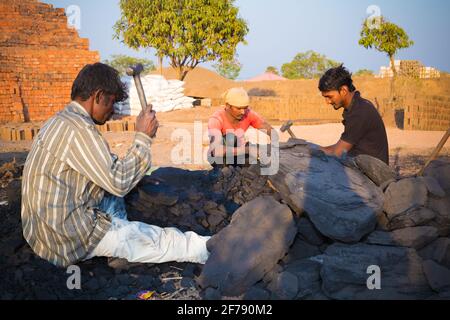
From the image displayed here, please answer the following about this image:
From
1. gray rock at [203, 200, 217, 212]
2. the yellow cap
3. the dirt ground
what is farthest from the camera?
the dirt ground

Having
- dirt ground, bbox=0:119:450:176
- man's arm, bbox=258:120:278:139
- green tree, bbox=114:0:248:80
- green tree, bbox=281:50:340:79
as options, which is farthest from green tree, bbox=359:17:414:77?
green tree, bbox=281:50:340:79

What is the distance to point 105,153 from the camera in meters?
2.47

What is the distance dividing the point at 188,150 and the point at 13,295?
7.02 meters

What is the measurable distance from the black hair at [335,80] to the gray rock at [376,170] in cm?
74

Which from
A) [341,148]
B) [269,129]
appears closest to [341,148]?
[341,148]

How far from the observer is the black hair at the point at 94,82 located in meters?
2.60

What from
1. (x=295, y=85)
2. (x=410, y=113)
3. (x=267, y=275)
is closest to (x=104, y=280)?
(x=267, y=275)

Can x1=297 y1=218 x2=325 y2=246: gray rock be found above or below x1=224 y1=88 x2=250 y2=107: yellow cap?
below

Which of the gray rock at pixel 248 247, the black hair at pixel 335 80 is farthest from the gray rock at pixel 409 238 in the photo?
the black hair at pixel 335 80

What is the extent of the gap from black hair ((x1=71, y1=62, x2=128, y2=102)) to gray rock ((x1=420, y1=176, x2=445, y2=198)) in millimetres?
2137

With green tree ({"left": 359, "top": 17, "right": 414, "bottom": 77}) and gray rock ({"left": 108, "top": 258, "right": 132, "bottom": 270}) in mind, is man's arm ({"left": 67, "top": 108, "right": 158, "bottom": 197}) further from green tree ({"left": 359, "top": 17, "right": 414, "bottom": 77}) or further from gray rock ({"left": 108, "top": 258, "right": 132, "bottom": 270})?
green tree ({"left": 359, "top": 17, "right": 414, "bottom": 77})

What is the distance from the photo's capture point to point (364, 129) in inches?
147

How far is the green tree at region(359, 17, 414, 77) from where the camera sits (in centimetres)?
1580
